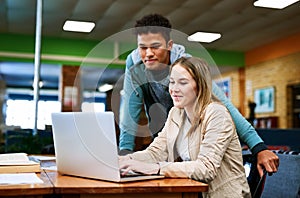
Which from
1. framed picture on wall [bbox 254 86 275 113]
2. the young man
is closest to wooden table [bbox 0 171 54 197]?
the young man

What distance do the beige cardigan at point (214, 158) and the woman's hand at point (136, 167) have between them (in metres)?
0.03

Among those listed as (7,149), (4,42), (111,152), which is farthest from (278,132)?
(4,42)

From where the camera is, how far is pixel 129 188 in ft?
3.73

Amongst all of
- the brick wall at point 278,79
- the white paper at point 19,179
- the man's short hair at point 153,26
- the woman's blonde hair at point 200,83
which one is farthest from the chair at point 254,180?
the brick wall at point 278,79

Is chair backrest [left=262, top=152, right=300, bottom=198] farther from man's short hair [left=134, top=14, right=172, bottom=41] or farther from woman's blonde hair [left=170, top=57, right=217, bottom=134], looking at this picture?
man's short hair [left=134, top=14, right=172, bottom=41]

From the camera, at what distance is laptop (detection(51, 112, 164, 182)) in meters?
1.21

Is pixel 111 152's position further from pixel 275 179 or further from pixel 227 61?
pixel 227 61

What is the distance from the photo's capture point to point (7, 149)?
4145 millimetres

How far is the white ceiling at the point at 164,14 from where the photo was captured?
591cm

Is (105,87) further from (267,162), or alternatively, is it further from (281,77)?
(281,77)

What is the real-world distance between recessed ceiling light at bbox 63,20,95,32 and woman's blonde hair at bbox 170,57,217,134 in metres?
5.56

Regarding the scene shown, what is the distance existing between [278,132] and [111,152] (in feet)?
12.9

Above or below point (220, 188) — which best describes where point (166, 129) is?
Answer: above

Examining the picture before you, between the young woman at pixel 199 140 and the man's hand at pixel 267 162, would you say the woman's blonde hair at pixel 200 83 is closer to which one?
the young woman at pixel 199 140
